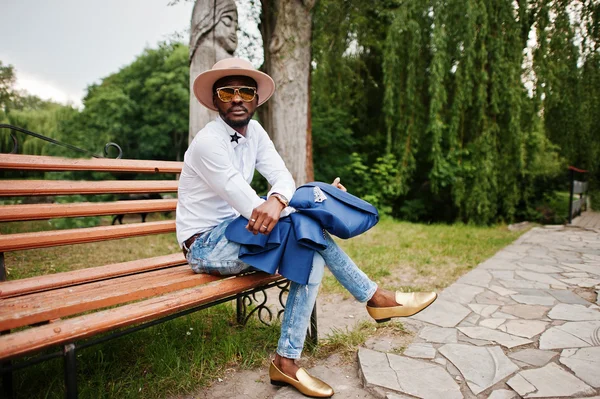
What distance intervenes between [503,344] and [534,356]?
0.62 ft

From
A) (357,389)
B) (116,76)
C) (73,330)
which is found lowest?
(357,389)

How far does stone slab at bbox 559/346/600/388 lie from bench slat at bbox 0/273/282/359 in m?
Result: 1.67

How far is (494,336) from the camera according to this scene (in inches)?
101

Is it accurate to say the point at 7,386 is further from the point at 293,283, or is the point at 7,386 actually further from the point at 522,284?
the point at 522,284

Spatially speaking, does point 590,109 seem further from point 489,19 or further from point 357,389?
point 357,389

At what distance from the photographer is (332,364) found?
2.31 metres

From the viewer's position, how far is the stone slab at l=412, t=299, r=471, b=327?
282 centimetres

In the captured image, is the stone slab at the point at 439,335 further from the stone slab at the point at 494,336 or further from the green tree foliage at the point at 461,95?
the green tree foliage at the point at 461,95

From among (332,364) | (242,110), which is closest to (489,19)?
(242,110)

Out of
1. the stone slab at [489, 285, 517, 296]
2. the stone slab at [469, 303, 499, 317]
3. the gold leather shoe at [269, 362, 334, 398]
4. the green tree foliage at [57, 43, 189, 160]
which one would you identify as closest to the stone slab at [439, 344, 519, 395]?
the stone slab at [469, 303, 499, 317]

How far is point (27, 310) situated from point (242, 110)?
4.46ft

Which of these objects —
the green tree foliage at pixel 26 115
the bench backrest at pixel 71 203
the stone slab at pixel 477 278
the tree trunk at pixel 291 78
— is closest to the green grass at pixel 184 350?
the stone slab at pixel 477 278

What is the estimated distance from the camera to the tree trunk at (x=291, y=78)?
5066mm

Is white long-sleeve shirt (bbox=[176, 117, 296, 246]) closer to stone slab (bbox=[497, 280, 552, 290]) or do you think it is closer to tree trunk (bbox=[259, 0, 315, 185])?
stone slab (bbox=[497, 280, 552, 290])
